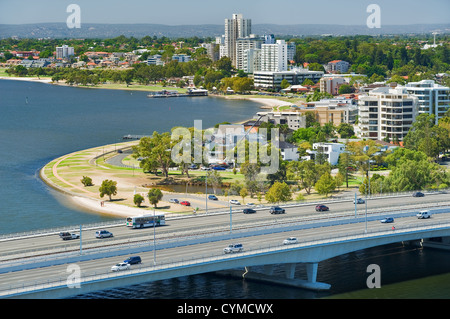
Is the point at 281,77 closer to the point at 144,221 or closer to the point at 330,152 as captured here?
the point at 330,152

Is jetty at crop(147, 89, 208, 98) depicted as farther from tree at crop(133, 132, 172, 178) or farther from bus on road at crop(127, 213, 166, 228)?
bus on road at crop(127, 213, 166, 228)

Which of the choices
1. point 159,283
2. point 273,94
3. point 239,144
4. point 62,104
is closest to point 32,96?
point 62,104

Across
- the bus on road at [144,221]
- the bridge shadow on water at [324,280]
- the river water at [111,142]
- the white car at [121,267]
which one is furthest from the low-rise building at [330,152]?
the white car at [121,267]

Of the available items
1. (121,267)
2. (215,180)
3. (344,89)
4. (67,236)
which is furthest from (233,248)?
(344,89)

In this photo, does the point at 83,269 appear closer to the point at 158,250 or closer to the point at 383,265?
the point at 158,250

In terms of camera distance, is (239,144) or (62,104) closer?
(239,144)

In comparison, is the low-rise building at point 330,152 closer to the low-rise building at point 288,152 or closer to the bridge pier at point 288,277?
the low-rise building at point 288,152
